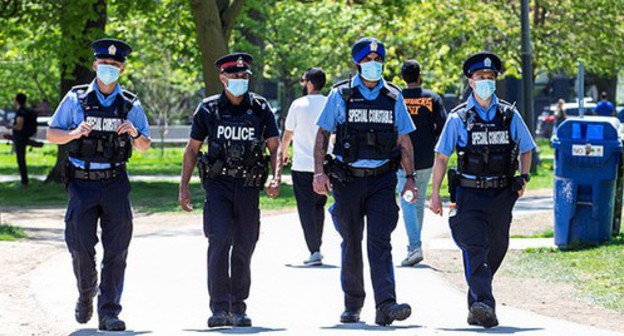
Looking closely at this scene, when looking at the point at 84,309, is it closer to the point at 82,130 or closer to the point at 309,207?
the point at 82,130

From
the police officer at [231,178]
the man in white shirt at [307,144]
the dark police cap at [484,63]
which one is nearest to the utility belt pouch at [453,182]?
the dark police cap at [484,63]

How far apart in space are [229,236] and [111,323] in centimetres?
100

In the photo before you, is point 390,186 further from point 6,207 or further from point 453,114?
point 6,207

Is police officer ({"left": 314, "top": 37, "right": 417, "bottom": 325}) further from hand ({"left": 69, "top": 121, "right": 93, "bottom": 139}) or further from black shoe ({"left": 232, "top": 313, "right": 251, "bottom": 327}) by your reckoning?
hand ({"left": 69, "top": 121, "right": 93, "bottom": 139})

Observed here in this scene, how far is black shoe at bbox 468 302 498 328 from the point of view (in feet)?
31.5

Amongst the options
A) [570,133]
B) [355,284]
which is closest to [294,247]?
[570,133]

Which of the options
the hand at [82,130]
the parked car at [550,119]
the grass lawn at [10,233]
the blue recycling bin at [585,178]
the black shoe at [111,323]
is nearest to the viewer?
the hand at [82,130]

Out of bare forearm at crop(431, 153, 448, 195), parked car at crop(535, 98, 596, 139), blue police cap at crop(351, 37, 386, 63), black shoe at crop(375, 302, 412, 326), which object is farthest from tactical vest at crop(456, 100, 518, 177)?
parked car at crop(535, 98, 596, 139)

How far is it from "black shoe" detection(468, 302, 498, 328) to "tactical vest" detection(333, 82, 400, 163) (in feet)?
3.93

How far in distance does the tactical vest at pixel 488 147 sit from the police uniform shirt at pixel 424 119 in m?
3.46

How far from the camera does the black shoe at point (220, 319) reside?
9.88m

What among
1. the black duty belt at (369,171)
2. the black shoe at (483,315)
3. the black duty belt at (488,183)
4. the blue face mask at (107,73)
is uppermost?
the blue face mask at (107,73)

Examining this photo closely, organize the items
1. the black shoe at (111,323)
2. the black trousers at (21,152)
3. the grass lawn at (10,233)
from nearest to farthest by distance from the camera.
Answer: the black shoe at (111,323) → the grass lawn at (10,233) → the black trousers at (21,152)

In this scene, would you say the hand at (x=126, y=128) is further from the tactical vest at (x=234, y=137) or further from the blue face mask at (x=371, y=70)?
the blue face mask at (x=371, y=70)
